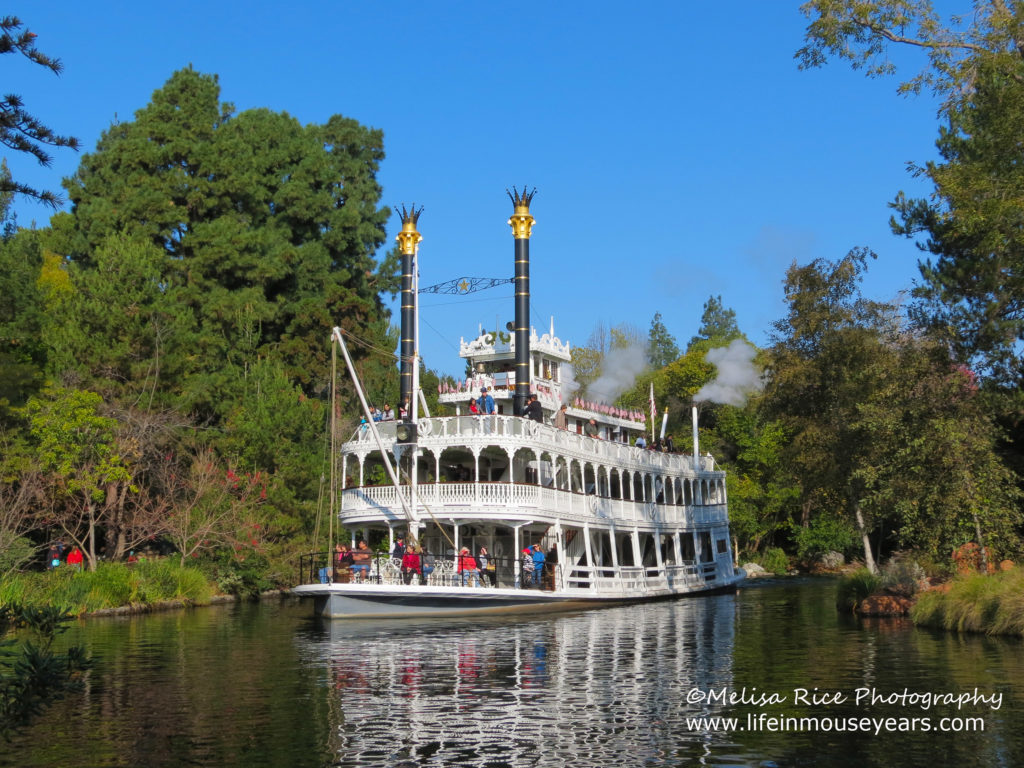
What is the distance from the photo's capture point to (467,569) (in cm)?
2817

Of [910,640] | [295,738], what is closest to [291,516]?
[910,640]

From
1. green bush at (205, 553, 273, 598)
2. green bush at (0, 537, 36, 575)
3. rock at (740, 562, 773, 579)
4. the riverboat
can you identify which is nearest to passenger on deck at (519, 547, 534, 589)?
the riverboat

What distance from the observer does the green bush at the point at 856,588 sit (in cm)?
2712

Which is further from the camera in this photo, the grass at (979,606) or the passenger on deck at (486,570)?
the passenger on deck at (486,570)

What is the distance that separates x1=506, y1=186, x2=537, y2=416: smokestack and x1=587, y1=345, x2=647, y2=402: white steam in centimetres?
2769

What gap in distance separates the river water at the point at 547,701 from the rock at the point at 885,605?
161cm

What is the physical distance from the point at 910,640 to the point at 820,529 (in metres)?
39.7

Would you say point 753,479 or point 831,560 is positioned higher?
point 753,479

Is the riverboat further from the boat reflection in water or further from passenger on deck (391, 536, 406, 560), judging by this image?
the boat reflection in water

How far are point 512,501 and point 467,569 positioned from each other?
85.0 inches

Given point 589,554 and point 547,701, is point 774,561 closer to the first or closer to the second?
point 589,554

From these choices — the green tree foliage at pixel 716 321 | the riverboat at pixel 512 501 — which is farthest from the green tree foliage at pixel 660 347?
the riverboat at pixel 512 501

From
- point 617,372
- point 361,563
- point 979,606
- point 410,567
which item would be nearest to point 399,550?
point 410,567

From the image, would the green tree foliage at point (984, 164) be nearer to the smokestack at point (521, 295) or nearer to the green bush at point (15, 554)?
the smokestack at point (521, 295)
